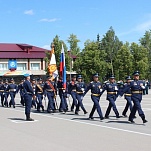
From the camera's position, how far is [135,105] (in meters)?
12.0

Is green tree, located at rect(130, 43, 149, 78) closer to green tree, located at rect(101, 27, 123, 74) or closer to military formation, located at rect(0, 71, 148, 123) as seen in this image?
green tree, located at rect(101, 27, 123, 74)

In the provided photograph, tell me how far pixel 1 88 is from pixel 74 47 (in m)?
61.9

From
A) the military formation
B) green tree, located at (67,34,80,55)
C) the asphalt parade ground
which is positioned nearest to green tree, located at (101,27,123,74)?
green tree, located at (67,34,80,55)

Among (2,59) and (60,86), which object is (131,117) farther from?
(2,59)

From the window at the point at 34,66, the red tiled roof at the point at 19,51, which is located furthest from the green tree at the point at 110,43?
the window at the point at 34,66

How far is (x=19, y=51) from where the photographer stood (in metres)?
75.8

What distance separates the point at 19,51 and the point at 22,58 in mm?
2603

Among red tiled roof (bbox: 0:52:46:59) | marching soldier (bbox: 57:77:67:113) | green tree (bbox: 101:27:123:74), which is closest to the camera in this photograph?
marching soldier (bbox: 57:77:67:113)

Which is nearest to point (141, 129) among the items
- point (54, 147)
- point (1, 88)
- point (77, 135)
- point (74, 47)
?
point (77, 135)

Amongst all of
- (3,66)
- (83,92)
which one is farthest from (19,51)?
(83,92)

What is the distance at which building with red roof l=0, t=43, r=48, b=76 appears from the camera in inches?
2869

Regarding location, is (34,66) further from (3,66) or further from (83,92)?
(83,92)

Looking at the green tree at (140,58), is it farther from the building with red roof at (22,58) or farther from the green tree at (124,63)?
the building with red roof at (22,58)

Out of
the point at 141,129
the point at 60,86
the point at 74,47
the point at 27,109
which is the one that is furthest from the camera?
the point at 74,47
